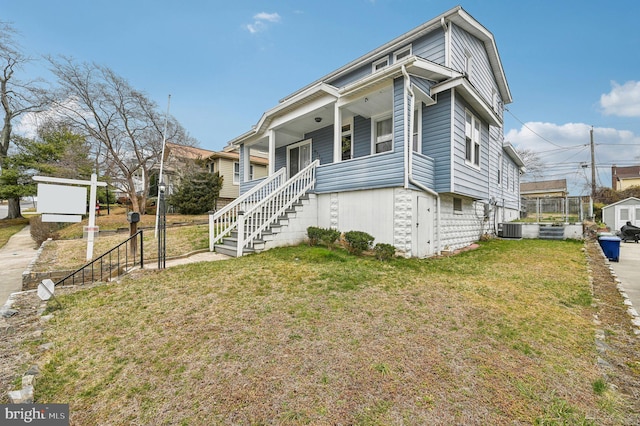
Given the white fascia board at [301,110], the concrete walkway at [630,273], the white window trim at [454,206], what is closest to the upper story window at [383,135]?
the white fascia board at [301,110]

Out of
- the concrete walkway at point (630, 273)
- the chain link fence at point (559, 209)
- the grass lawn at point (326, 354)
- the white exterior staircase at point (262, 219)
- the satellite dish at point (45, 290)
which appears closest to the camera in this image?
the grass lawn at point (326, 354)

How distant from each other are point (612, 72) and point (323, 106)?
25100mm

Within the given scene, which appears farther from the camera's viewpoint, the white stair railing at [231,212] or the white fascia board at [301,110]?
the white fascia board at [301,110]

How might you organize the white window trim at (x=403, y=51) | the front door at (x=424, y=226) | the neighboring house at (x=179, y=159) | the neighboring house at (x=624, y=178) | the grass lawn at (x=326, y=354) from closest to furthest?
1. the grass lawn at (x=326, y=354)
2. the front door at (x=424, y=226)
3. the white window trim at (x=403, y=51)
4. the neighboring house at (x=179, y=159)
5. the neighboring house at (x=624, y=178)

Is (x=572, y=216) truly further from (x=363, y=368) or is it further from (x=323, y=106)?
(x=363, y=368)

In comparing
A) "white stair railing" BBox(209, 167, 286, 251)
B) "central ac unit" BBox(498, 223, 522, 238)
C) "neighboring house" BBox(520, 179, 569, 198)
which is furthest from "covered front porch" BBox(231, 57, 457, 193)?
"neighboring house" BBox(520, 179, 569, 198)

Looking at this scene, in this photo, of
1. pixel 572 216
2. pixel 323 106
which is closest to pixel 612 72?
pixel 572 216

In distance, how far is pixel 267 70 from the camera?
702 inches

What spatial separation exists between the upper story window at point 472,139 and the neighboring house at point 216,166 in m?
13.7

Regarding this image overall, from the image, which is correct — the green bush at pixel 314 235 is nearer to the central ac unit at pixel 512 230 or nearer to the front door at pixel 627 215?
the central ac unit at pixel 512 230

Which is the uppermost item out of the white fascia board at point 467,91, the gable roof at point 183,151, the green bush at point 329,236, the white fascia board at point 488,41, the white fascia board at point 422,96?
the white fascia board at point 488,41

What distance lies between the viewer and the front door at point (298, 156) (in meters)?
12.6

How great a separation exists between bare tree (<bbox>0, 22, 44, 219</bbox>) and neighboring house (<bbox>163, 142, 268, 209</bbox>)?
27.1 feet

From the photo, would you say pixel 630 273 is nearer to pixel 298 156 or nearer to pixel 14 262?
pixel 298 156
